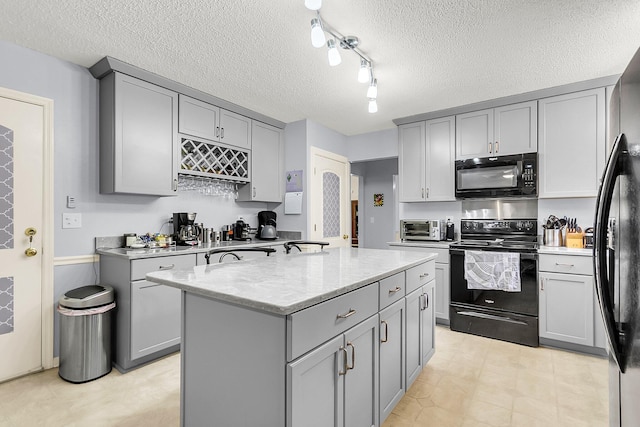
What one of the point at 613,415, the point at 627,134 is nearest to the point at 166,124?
the point at 627,134

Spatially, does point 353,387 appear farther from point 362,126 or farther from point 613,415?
point 362,126

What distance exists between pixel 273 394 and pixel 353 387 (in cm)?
48

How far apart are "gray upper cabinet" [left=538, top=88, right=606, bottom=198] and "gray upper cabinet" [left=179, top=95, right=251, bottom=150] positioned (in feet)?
10.7

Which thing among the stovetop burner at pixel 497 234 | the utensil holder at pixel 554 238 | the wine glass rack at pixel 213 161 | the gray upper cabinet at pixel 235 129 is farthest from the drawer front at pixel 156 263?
the utensil holder at pixel 554 238

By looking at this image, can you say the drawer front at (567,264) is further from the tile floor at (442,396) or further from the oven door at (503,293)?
the tile floor at (442,396)

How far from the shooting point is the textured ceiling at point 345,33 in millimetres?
2016

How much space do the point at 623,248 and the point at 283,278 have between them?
1267mm

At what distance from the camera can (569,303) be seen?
2.88 m

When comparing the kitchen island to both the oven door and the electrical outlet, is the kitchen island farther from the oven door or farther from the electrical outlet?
the oven door

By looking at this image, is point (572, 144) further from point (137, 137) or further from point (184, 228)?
point (137, 137)

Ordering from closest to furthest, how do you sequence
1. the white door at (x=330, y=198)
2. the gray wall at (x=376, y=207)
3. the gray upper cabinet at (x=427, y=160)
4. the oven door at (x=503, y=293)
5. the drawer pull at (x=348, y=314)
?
the drawer pull at (x=348, y=314) → the oven door at (x=503, y=293) → the gray upper cabinet at (x=427, y=160) → the white door at (x=330, y=198) → the gray wall at (x=376, y=207)

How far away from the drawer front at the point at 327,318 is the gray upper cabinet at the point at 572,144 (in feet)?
8.88

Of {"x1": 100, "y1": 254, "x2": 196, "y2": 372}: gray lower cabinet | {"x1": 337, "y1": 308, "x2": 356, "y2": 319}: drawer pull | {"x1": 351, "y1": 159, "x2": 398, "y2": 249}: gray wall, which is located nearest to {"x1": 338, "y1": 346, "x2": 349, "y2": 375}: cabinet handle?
{"x1": 337, "y1": 308, "x2": 356, "y2": 319}: drawer pull

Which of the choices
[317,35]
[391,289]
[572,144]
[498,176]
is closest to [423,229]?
[498,176]
